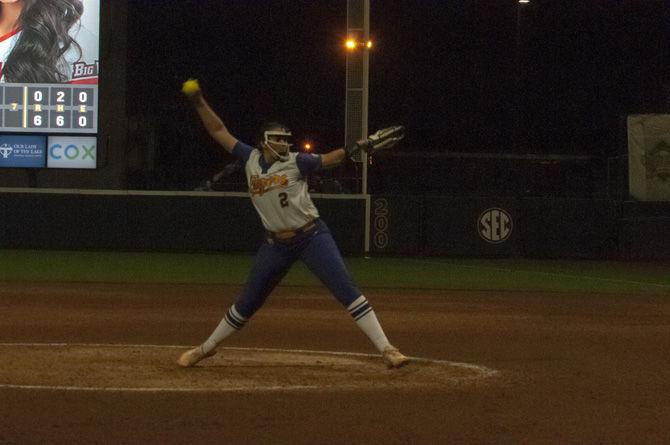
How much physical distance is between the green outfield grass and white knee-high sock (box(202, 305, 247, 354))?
29.3ft

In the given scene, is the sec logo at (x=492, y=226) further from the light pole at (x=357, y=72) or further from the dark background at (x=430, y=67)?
the dark background at (x=430, y=67)

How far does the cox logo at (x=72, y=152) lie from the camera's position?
2509 cm

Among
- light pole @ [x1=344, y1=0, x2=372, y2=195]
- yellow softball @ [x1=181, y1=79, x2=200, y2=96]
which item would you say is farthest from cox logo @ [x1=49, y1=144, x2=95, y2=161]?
yellow softball @ [x1=181, y1=79, x2=200, y2=96]

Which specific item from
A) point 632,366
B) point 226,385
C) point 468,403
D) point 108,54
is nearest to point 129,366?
point 226,385

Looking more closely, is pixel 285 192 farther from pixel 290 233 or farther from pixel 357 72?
pixel 357 72

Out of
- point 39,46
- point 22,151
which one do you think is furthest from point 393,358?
point 22,151

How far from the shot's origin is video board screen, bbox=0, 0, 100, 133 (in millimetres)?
24156

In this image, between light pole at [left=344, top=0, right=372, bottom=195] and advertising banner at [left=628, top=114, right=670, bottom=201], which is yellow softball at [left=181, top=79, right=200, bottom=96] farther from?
advertising banner at [left=628, top=114, right=670, bottom=201]

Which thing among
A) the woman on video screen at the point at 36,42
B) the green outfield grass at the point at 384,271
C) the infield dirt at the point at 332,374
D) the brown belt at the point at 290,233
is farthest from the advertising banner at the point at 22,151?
the brown belt at the point at 290,233

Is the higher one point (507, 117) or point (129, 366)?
point (507, 117)

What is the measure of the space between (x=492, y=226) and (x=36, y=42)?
32.6 feet

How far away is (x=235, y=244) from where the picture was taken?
24.2 m

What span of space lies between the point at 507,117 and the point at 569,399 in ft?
150

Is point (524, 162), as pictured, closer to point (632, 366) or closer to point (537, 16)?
point (537, 16)
